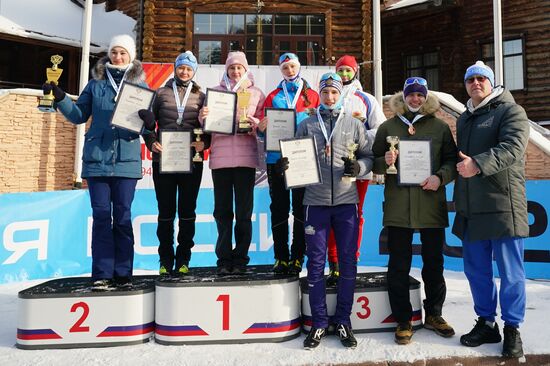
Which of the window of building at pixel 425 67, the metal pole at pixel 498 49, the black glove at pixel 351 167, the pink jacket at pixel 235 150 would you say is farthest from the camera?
the window of building at pixel 425 67

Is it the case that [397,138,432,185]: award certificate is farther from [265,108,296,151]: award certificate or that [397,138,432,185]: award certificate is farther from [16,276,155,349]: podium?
[16,276,155,349]: podium

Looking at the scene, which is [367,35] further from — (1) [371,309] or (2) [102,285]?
(2) [102,285]

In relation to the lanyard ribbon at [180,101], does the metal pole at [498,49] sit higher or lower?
higher

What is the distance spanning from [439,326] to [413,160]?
1.51 metres

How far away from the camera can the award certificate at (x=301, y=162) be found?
10.9 feet

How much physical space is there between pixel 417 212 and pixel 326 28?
1034 cm

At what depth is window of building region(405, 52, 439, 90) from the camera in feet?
54.4

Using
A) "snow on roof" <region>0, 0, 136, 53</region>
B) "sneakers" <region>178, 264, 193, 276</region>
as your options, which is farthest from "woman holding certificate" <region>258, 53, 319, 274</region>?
"snow on roof" <region>0, 0, 136, 53</region>

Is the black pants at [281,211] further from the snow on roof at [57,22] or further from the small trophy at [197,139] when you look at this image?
the snow on roof at [57,22]

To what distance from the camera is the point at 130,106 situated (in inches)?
139

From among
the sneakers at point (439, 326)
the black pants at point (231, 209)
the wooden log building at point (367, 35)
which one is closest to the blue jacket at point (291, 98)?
the black pants at point (231, 209)

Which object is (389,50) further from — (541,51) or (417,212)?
(417,212)

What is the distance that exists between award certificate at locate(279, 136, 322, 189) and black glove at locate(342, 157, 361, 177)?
0.23m

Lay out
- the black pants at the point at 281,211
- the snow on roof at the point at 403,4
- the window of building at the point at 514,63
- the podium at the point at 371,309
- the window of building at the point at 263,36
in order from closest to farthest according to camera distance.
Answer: the podium at the point at 371,309 → the black pants at the point at 281,211 → the window of building at the point at 263,36 → the window of building at the point at 514,63 → the snow on roof at the point at 403,4
